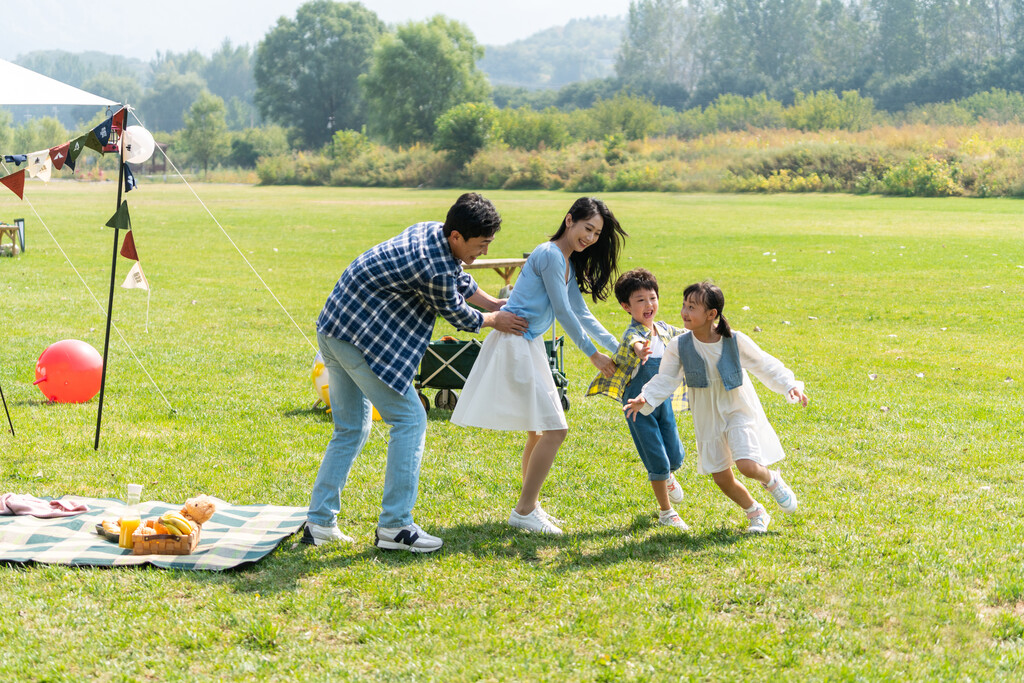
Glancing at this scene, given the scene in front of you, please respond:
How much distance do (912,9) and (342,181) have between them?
60.4m

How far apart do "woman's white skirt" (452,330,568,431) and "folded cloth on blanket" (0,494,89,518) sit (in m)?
2.19

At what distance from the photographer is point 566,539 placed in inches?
191

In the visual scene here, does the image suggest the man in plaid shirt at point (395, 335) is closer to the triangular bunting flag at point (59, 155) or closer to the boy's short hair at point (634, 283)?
the boy's short hair at point (634, 283)

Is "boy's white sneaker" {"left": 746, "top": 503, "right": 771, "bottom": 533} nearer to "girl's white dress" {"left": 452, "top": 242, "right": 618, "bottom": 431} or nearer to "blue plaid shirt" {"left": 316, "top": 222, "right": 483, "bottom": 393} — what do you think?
"girl's white dress" {"left": 452, "top": 242, "right": 618, "bottom": 431}

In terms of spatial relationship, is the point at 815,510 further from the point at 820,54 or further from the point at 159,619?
the point at 820,54

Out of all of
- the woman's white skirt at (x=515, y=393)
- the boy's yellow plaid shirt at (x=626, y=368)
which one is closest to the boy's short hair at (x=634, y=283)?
the boy's yellow plaid shirt at (x=626, y=368)

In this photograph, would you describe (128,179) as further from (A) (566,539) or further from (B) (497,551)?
(A) (566,539)

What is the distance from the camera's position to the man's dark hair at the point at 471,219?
14.2ft

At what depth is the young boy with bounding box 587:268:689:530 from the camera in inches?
196

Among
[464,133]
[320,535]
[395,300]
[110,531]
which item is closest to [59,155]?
[110,531]

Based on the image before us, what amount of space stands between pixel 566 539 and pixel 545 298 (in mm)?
1259

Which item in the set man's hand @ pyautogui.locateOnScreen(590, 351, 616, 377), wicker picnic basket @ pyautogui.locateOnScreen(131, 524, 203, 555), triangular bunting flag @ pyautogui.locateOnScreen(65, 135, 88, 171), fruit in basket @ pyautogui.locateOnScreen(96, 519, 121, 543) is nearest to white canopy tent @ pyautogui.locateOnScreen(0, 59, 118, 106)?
triangular bunting flag @ pyautogui.locateOnScreen(65, 135, 88, 171)

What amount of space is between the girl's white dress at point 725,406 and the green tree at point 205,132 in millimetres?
89052

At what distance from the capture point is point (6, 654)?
139 inches
